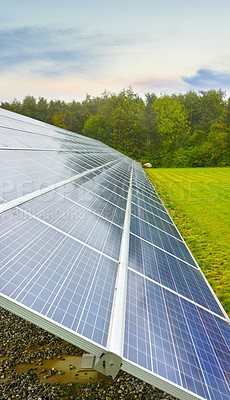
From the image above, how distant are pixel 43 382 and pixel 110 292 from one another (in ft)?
12.5

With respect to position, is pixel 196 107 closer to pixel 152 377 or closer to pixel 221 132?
Result: pixel 221 132

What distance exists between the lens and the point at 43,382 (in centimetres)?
621

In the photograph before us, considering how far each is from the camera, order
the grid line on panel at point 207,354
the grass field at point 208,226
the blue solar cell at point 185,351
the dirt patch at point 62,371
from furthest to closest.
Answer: the grass field at point 208,226
the dirt patch at point 62,371
the grid line on panel at point 207,354
the blue solar cell at point 185,351

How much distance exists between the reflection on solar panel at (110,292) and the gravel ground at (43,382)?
2.56 metres

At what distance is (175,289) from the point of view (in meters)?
5.21

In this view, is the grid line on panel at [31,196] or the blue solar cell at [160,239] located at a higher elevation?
the grid line on panel at [31,196]

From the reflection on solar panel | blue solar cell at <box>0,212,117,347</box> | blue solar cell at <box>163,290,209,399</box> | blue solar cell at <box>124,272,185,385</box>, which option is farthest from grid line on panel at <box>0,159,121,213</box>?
blue solar cell at <box>163,290,209,399</box>

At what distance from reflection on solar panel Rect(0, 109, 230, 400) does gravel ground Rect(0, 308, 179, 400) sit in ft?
8.40

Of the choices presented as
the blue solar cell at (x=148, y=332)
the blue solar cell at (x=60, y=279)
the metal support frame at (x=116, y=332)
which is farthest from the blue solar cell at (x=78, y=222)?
the blue solar cell at (x=148, y=332)

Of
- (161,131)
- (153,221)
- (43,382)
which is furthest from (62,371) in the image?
(161,131)

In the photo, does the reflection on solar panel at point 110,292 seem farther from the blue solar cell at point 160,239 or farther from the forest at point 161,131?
the forest at point 161,131

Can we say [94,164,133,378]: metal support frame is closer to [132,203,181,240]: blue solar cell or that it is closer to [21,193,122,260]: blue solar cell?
[21,193,122,260]: blue solar cell

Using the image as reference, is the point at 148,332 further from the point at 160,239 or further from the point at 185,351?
the point at 160,239

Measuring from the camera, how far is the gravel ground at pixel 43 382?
5.84 m
